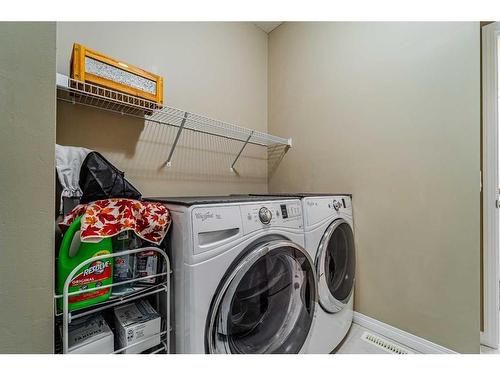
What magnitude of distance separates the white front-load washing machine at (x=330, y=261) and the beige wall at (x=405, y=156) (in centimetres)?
16

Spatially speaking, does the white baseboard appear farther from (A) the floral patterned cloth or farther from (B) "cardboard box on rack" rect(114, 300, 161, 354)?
(A) the floral patterned cloth

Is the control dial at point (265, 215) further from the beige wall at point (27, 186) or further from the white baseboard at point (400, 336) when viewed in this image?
the white baseboard at point (400, 336)

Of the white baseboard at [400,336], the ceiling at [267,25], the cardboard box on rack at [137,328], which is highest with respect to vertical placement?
the ceiling at [267,25]

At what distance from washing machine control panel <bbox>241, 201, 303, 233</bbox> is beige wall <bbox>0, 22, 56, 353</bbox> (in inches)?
25.1

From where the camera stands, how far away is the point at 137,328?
0.84 m

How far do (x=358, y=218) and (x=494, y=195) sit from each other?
75 cm

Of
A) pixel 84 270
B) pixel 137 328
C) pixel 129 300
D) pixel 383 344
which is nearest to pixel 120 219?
pixel 84 270

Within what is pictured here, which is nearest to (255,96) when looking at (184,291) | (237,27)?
(237,27)

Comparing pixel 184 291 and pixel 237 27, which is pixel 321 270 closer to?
pixel 184 291

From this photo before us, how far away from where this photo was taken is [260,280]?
40.2 inches

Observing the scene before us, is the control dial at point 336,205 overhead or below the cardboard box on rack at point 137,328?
overhead

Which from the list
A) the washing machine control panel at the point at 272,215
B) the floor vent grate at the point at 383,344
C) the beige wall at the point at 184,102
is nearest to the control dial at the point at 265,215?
the washing machine control panel at the point at 272,215

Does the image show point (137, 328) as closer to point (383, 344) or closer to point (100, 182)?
point (100, 182)

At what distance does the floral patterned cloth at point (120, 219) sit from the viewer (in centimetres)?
→ 75
